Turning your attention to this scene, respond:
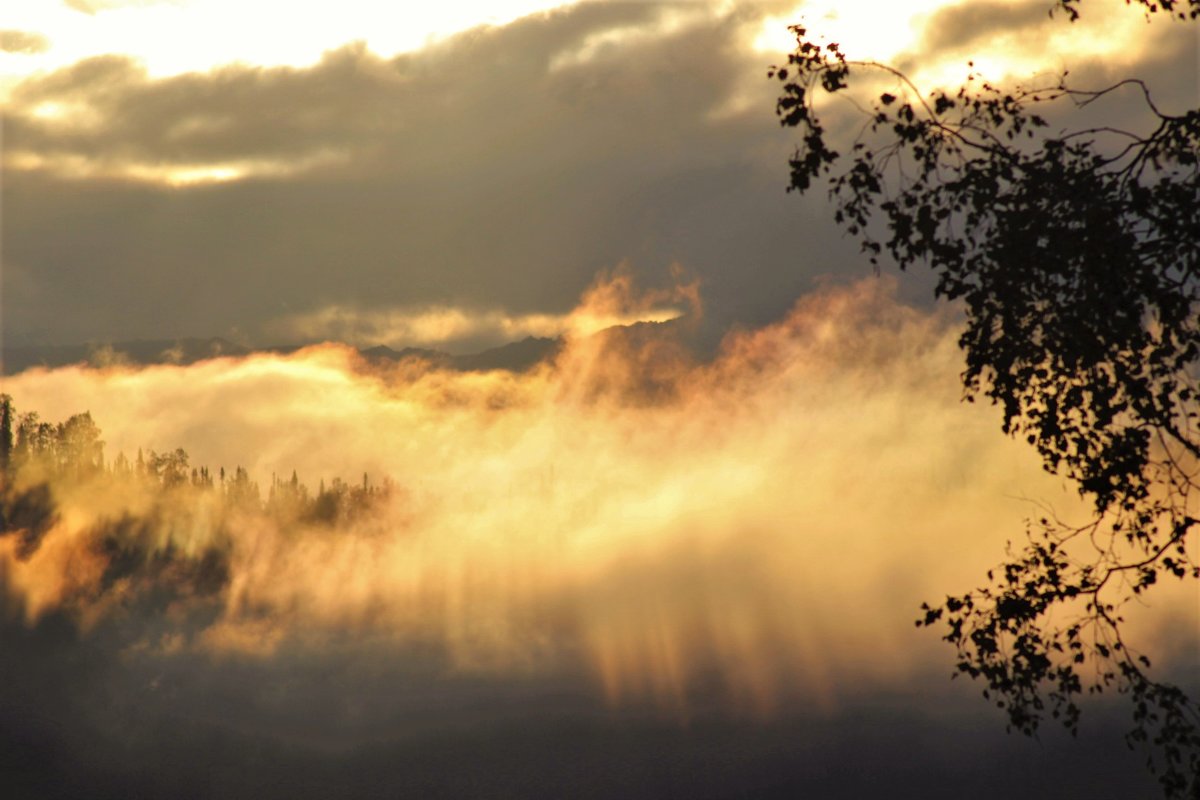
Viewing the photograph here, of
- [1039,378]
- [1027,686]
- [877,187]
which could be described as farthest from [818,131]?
[1027,686]

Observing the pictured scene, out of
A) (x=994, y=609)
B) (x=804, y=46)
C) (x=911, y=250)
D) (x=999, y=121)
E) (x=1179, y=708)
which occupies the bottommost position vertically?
(x=1179, y=708)

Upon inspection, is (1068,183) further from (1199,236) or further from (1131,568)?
(1131,568)

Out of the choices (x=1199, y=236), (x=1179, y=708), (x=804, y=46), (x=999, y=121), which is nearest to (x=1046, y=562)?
(x=1179, y=708)

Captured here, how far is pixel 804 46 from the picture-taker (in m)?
19.8

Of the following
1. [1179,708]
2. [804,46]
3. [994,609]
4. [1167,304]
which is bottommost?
[1179,708]

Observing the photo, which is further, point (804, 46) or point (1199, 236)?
point (804, 46)

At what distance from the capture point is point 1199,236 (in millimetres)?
17750

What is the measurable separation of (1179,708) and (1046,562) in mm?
2775

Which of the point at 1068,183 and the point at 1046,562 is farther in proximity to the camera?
the point at 1046,562

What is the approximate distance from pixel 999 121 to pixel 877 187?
2.09 m

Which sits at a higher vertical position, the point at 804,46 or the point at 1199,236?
the point at 804,46

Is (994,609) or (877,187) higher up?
(877,187)

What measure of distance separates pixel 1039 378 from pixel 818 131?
4878 millimetres

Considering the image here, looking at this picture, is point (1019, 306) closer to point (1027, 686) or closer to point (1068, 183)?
point (1068, 183)
